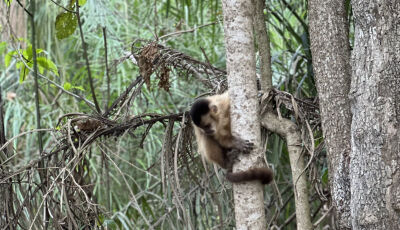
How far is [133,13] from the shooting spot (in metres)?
6.76

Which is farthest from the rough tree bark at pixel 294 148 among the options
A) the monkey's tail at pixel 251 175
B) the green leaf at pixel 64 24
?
the green leaf at pixel 64 24

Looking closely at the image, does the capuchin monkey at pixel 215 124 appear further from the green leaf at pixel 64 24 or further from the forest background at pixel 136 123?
the green leaf at pixel 64 24

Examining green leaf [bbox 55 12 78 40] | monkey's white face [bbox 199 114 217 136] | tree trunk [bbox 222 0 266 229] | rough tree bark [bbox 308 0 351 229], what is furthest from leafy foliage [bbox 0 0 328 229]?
tree trunk [bbox 222 0 266 229]

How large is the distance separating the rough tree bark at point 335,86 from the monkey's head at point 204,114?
1.92 ft

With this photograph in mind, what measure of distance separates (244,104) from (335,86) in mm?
491

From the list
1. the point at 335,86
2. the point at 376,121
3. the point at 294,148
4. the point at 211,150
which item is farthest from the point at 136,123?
the point at 376,121

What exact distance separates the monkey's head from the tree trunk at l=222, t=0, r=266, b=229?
52cm

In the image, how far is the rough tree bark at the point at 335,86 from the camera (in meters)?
2.29

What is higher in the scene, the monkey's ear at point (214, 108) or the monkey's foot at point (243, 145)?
the monkey's ear at point (214, 108)

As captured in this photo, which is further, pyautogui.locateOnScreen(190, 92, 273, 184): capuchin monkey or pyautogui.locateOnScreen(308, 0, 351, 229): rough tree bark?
pyautogui.locateOnScreen(190, 92, 273, 184): capuchin monkey

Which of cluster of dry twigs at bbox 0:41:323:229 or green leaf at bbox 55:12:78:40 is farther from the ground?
green leaf at bbox 55:12:78:40

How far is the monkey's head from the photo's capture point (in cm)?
271

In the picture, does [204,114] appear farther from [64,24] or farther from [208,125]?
[64,24]

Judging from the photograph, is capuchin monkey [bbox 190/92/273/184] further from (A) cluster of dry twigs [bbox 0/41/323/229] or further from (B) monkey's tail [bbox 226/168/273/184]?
(B) monkey's tail [bbox 226/168/273/184]
